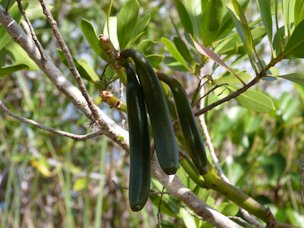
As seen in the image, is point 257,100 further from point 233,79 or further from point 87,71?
point 87,71

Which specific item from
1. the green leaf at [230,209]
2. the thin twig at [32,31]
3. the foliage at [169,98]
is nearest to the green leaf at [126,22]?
the foliage at [169,98]

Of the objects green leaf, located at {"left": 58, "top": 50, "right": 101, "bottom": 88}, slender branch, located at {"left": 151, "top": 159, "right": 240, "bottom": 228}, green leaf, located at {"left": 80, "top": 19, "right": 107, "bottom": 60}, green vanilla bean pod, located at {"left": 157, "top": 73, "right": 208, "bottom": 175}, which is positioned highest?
green leaf, located at {"left": 80, "top": 19, "right": 107, "bottom": 60}

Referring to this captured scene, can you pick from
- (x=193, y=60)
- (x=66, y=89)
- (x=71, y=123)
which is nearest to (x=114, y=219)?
(x=71, y=123)

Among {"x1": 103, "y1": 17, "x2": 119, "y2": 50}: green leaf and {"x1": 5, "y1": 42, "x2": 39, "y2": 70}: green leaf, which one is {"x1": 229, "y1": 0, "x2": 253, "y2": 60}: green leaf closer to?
{"x1": 103, "y1": 17, "x2": 119, "y2": 50}: green leaf

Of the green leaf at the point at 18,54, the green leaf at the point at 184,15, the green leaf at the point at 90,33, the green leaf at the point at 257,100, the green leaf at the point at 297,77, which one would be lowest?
the green leaf at the point at 297,77

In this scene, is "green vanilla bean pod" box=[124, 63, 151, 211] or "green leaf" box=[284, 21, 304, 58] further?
"green leaf" box=[284, 21, 304, 58]

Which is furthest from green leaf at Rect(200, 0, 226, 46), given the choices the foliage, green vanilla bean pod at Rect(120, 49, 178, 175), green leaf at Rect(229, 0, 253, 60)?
green vanilla bean pod at Rect(120, 49, 178, 175)

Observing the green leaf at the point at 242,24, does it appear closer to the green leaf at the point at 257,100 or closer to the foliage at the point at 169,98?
the foliage at the point at 169,98
